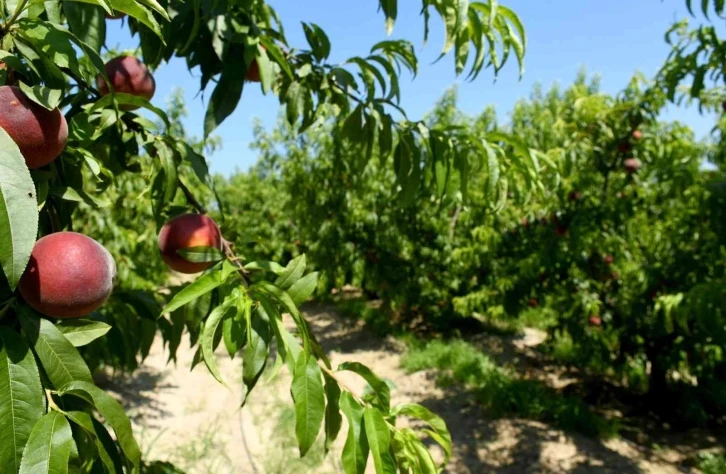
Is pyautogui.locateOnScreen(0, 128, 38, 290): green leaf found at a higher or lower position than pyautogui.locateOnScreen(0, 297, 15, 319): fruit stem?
higher

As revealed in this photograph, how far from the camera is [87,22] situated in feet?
2.70

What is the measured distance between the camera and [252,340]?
0.78 m

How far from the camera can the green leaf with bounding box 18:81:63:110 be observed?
58cm

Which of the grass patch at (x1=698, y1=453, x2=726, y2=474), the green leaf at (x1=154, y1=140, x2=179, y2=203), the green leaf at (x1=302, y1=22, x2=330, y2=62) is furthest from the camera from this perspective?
the grass patch at (x1=698, y1=453, x2=726, y2=474)

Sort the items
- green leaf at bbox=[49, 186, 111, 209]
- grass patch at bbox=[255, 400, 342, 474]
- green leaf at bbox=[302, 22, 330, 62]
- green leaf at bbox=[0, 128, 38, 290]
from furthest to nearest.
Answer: grass patch at bbox=[255, 400, 342, 474], green leaf at bbox=[302, 22, 330, 62], green leaf at bbox=[49, 186, 111, 209], green leaf at bbox=[0, 128, 38, 290]

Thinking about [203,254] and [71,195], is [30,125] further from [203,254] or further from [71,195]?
[203,254]

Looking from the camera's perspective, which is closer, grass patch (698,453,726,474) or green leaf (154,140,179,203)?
green leaf (154,140,179,203)

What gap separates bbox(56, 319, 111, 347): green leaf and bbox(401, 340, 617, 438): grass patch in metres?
4.20

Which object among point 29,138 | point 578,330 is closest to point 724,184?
point 578,330

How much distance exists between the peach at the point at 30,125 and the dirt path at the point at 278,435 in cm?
253

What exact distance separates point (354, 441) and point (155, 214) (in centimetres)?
60

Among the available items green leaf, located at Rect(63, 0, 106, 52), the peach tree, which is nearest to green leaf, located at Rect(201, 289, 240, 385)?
the peach tree

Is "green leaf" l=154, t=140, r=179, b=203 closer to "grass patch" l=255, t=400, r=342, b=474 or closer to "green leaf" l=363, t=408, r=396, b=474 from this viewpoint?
"green leaf" l=363, t=408, r=396, b=474

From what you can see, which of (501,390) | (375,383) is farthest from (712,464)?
(375,383)
